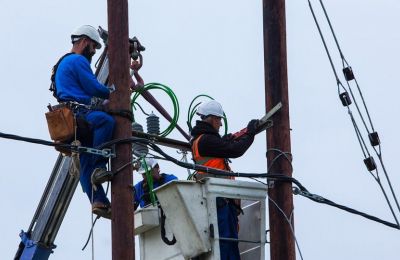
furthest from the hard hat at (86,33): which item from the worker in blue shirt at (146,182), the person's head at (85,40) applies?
the worker in blue shirt at (146,182)

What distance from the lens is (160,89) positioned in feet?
41.8

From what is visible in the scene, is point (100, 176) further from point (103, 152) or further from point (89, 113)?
point (89, 113)

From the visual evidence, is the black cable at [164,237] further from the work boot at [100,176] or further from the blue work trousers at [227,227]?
the work boot at [100,176]

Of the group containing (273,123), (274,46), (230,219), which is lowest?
(230,219)

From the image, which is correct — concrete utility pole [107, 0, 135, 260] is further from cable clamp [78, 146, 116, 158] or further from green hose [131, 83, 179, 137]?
green hose [131, 83, 179, 137]

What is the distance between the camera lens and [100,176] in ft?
35.1

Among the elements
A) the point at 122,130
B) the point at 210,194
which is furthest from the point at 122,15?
the point at 210,194

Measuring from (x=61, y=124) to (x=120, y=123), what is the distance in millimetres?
547

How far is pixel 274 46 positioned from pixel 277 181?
49.7 inches

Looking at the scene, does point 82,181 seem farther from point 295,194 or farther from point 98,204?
point 295,194

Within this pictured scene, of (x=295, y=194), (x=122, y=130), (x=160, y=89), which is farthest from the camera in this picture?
(x=160, y=89)

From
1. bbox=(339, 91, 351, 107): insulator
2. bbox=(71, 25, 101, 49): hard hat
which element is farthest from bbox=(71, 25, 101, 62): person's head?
bbox=(339, 91, 351, 107): insulator

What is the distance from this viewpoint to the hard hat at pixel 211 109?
12.4 metres

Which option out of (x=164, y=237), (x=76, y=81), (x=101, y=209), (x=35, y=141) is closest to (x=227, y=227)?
(x=164, y=237)
